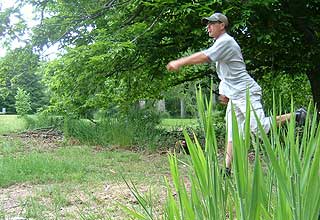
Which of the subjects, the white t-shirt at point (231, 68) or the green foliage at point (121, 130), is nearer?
the white t-shirt at point (231, 68)

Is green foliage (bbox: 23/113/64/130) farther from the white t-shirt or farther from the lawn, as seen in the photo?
the white t-shirt

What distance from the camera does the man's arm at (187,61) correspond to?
9.34 ft

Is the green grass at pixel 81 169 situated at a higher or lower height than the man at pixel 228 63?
lower

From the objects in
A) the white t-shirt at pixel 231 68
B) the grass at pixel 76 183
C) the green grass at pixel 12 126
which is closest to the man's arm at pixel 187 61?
the white t-shirt at pixel 231 68

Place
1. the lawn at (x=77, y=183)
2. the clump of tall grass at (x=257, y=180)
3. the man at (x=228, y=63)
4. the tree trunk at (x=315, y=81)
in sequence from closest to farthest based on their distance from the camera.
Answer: the clump of tall grass at (x=257, y=180) → the lawn at (x=77, y=183) → the man at (x=228, y=63) → the tree trunk at (x=315, y=81)

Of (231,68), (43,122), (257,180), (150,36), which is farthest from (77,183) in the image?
(43,122)

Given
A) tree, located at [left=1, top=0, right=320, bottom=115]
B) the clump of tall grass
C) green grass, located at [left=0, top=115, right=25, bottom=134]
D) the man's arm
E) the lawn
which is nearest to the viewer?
the clump of tall grass

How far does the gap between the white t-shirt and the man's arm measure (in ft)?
0.93

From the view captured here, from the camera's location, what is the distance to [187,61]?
9.74ft

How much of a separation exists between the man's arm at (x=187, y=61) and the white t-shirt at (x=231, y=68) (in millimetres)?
284

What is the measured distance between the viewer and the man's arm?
2848 mm

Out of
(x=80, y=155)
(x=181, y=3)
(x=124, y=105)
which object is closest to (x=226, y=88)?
(x=181, y=3)

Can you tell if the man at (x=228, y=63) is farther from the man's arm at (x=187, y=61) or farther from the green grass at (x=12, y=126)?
the green grass at (x=12, y=126)

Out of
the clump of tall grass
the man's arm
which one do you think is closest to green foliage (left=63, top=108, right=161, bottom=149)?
the man's arm
